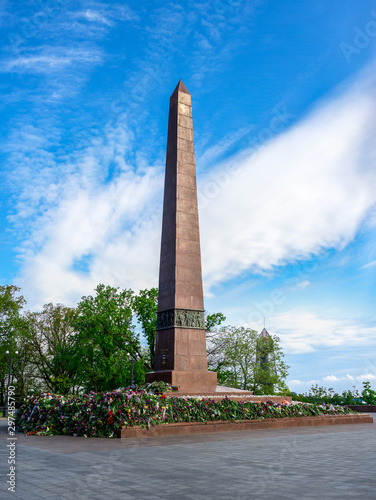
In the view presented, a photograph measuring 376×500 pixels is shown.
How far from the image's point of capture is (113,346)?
32.8 metres

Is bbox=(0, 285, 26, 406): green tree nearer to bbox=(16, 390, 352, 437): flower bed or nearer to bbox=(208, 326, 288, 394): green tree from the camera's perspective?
bbox=(208, 326, 288, 394): green tree

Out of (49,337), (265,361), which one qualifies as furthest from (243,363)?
(49,337)

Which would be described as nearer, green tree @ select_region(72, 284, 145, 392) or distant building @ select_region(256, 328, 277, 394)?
green tree @ select_region(72, 284, 145, 392)

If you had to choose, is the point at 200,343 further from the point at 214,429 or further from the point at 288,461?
the point at 288,461

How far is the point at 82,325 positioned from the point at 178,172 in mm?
18965

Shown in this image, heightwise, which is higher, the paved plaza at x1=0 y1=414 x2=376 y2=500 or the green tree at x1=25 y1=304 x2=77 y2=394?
the green tree at x1=25 y1=304 x2=77 y2=394

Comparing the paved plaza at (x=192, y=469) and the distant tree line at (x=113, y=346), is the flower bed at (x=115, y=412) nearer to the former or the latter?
the paved plaza at (x=192, y=469)

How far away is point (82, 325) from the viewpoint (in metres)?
33.8

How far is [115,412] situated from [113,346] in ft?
74.0

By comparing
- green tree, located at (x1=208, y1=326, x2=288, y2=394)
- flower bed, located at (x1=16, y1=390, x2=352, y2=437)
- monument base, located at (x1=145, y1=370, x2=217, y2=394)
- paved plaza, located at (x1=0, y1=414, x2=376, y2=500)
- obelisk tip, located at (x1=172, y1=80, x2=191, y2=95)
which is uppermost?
obelisk tip, located at (x1=172, y1=80, x2=191, y2=95)

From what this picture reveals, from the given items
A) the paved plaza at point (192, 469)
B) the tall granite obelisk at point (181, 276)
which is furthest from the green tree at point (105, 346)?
the paved plaza at point (192, 469)

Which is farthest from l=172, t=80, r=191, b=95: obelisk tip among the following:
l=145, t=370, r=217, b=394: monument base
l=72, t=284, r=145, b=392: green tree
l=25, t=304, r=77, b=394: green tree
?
l=25, t=304, r=77, b=394: green tree

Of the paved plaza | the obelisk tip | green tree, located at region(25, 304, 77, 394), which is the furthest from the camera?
green tree, located at region(25, 304, 77, 394)

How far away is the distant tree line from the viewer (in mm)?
32875
